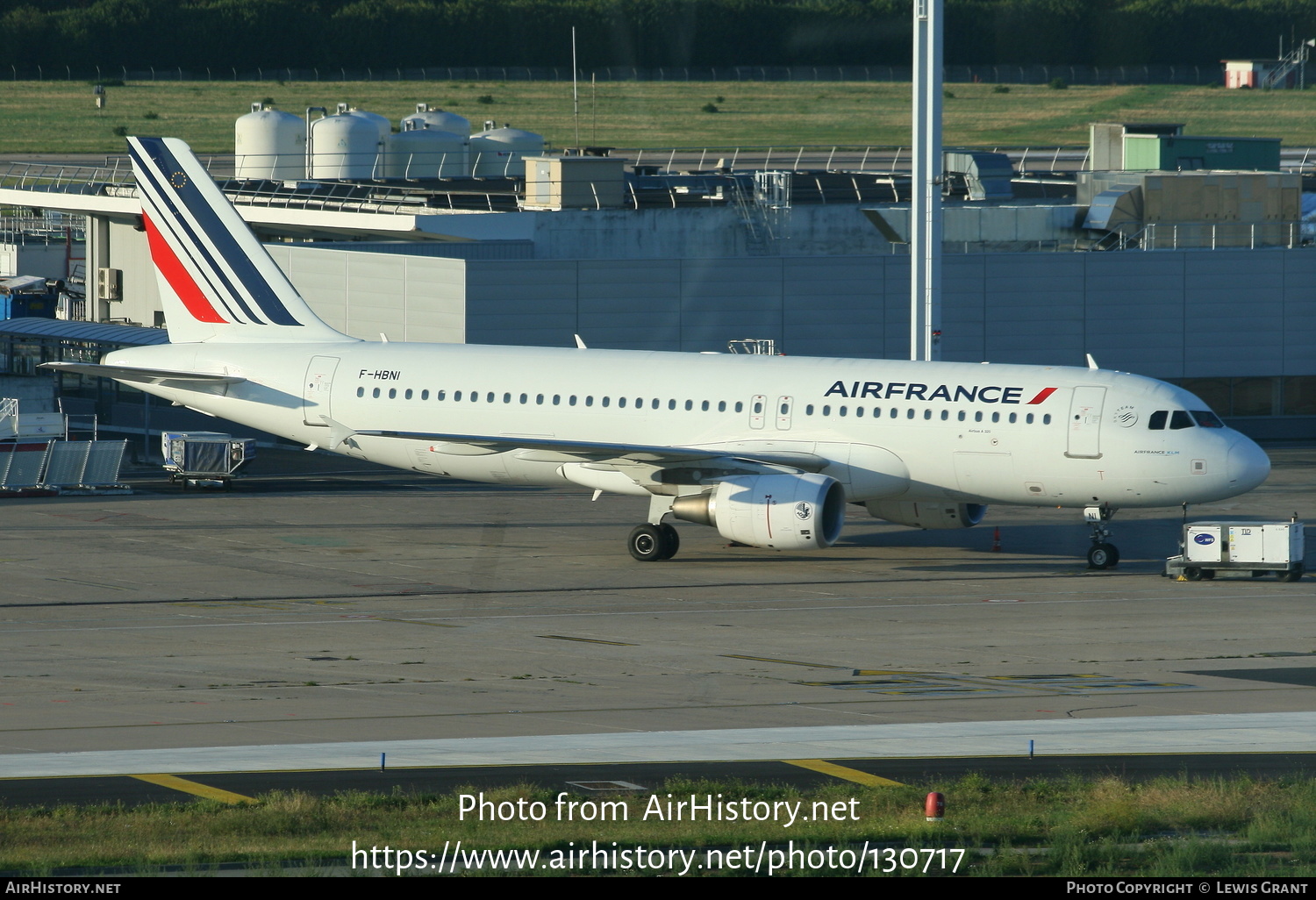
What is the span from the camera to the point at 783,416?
36531 mm

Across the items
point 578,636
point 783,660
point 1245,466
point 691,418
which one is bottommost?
point 783,660

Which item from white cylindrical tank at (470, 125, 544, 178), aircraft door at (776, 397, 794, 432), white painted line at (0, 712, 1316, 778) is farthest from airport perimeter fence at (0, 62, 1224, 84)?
white painted line at (0, 712, 1316, 778)

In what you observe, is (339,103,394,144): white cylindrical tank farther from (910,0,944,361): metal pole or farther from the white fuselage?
the white fuselage

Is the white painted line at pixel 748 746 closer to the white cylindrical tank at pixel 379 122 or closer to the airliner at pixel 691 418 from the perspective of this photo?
the airliner at pixel 691 418

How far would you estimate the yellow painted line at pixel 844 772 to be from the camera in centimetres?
1870

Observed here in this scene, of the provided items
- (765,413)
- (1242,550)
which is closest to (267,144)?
(765,413)

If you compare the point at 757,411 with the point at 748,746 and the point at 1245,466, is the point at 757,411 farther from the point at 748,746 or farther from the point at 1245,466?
the point at 748,746

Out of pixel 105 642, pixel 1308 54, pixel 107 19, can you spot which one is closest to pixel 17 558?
pixel 105 642

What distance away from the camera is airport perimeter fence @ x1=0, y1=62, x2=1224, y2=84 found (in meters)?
54.9

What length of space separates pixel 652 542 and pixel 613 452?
2481 millimetres

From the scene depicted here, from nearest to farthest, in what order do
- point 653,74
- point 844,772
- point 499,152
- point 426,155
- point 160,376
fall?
1. point 844,772
2. point 160,376
3. point 653,74
4. point 426,155
5. point 499,152

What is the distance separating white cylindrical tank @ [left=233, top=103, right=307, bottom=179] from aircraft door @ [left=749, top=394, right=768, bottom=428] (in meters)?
49.9

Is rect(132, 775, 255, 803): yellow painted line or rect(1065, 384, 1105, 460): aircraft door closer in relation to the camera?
rect(132, 775, 255, 803): yellow painted line

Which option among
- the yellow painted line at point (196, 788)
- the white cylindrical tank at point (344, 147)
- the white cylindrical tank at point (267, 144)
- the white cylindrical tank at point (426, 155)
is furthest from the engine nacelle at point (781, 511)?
the white cylindrical tank at point (267, 144)
